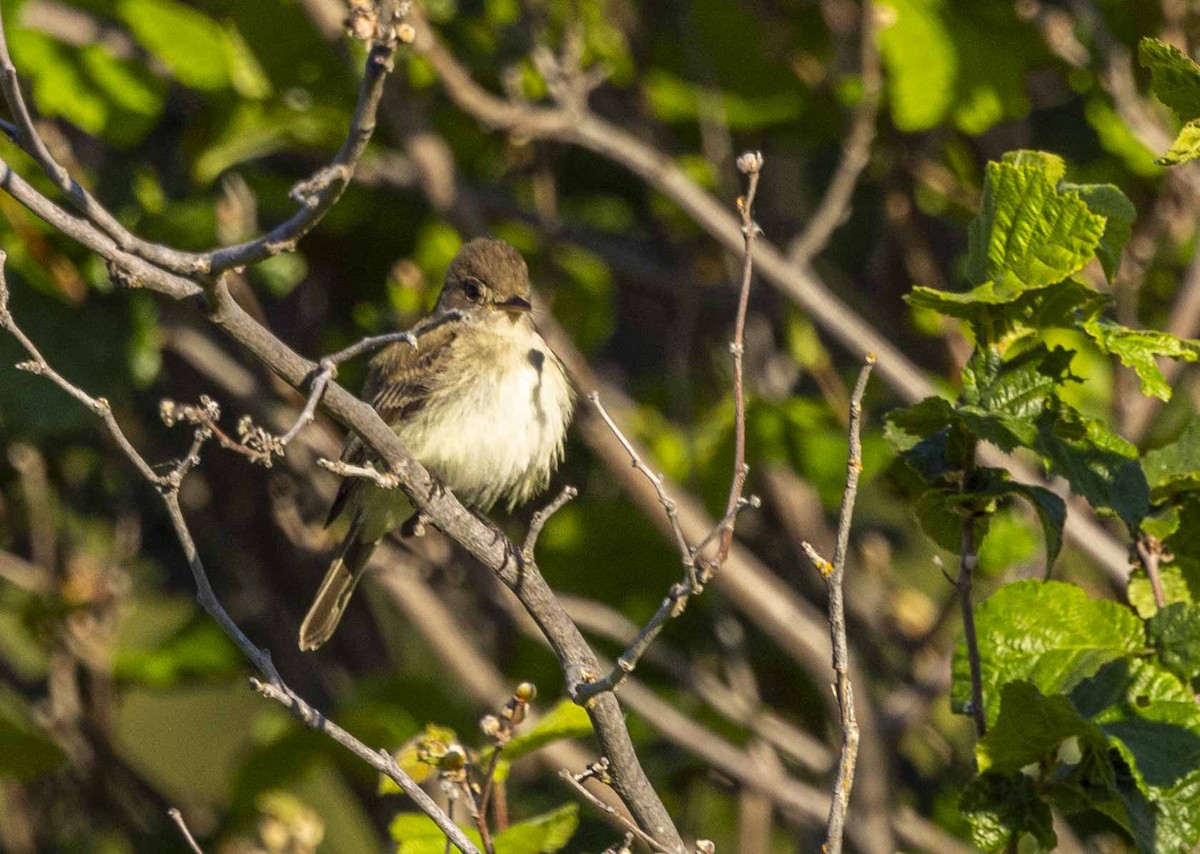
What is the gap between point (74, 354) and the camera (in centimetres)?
546

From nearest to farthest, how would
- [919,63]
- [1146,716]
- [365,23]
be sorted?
[365,23], [1146,716], [919,63]

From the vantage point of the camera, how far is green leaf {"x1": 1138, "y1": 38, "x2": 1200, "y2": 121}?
2668 millimetres

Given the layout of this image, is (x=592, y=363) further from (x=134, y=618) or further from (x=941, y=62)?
(x=134, y=618)

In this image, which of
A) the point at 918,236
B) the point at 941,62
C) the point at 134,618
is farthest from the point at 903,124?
the point at 134,618

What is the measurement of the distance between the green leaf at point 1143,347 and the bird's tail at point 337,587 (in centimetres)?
304

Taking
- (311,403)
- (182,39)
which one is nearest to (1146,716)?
(311,403)

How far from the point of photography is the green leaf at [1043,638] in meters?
2.93

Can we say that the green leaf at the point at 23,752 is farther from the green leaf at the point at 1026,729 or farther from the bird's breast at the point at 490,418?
the green leaf at the point at 1026,729

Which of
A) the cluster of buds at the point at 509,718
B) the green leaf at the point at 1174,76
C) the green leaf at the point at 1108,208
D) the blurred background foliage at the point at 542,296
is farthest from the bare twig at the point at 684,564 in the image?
the blurred background foliage at the point at 542,296

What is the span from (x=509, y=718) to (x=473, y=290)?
2.20m

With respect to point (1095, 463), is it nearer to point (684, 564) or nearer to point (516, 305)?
point (684, 564)

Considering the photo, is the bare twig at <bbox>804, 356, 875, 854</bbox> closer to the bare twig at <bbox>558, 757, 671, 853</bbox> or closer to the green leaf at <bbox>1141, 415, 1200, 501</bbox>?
the bare twig at <bbox>558, 757, 671, 853</bbox>

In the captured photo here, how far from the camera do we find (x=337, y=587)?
17.8ft

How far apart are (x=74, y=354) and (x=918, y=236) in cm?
314
